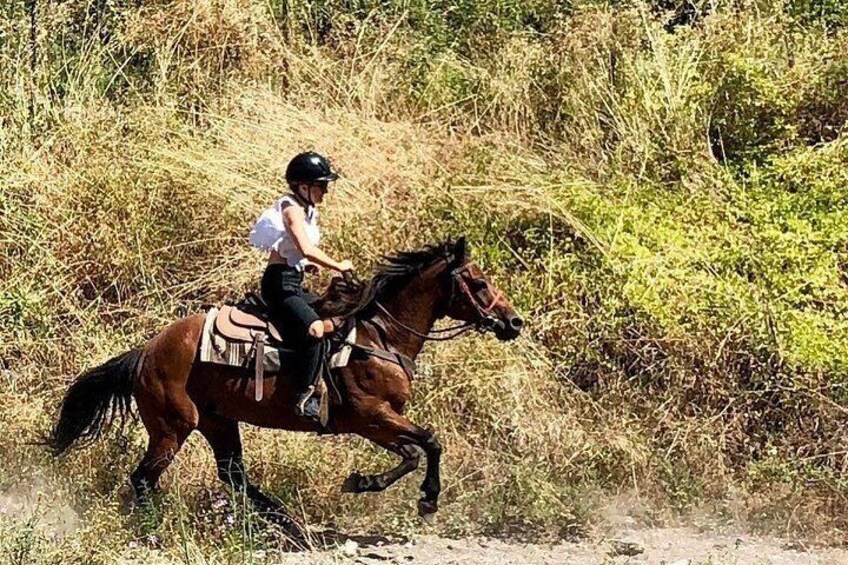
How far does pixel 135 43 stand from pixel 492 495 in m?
7.00

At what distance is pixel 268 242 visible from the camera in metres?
7.20

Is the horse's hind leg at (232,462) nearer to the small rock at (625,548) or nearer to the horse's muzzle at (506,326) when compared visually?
the horse's muzzle at (506,326)

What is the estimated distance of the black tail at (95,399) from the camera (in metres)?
7.76

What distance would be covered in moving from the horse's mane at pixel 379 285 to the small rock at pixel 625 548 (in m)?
2.11

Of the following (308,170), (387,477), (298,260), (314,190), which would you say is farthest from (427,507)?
(308,170)

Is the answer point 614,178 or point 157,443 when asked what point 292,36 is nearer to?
point 614,178

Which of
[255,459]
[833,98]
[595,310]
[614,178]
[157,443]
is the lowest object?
[255,459]

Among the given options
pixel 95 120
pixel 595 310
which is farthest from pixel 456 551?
pixel 95 120

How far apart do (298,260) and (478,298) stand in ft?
3.70

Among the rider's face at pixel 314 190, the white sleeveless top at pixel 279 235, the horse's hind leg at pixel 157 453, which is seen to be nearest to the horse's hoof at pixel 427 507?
the horse's hind leg at pixel 157 453

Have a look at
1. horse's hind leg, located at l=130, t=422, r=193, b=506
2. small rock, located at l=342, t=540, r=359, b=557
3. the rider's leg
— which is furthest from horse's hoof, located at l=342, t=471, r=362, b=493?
horse's hind leg, located at l=130, t=422, r=193, b=506

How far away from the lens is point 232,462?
308 inches

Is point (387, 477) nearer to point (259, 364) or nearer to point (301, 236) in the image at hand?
point (259, 364)

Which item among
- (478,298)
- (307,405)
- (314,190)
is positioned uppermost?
(314,190)
